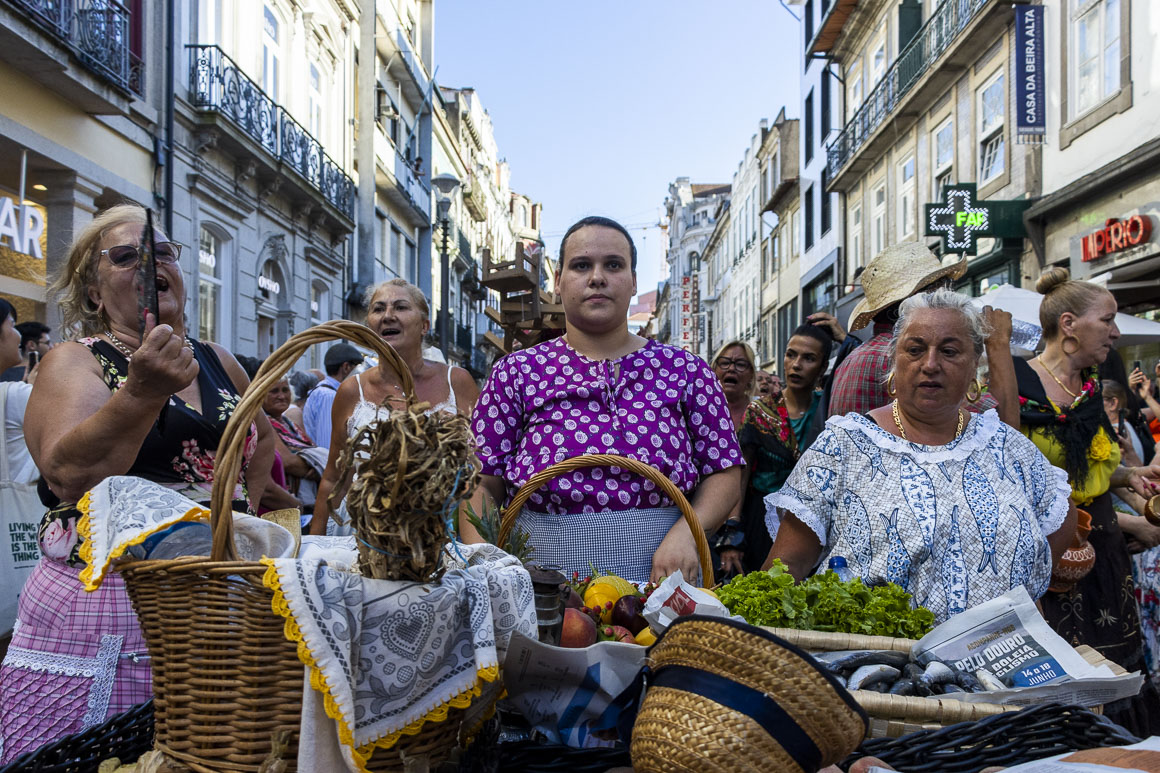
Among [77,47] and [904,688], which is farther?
[77,47]

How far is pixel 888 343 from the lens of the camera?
3660 millimetres

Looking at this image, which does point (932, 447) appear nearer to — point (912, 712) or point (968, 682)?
point (968, 682)

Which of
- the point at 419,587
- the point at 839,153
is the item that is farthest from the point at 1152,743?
the point at 839,153

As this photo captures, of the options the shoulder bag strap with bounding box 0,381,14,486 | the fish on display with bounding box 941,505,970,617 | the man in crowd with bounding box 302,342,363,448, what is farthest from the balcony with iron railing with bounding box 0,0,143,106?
the fish on display with bounding box 941,505,970,617

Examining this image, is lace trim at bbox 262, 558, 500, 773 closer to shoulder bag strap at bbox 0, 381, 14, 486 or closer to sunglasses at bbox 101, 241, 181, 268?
Answer: sunglasses at bbox 101, 241, 181, 268

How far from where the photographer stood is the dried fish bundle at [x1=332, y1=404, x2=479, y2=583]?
127 cm

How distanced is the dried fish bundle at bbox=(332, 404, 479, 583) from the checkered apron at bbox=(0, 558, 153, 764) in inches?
40.0

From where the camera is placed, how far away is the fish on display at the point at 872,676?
1782 mm

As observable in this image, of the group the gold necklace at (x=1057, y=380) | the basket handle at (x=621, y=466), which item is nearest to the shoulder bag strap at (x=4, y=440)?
the basket handle at (x=621, y=466)

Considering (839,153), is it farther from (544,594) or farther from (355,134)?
(544,594)

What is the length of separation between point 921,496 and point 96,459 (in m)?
2.36

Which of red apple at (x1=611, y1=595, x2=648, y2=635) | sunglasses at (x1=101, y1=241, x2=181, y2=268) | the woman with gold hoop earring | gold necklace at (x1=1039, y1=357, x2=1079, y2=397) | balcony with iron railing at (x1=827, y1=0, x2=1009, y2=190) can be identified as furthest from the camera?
balcony with iron railing at (x1=827, y1=0, x2=1009, y2=190)

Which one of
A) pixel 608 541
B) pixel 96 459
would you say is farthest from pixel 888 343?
pixel 96 459

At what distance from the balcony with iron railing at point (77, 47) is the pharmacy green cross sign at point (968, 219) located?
12.1 meters
